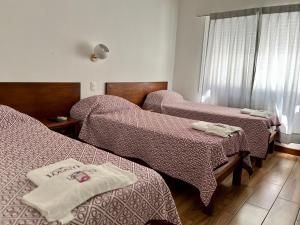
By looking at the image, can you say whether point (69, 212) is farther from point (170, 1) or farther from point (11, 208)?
point (170, 1)

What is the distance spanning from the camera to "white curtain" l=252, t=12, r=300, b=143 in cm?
344

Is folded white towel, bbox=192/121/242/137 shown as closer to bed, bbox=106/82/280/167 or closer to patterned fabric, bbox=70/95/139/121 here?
bed, bbox=106/82/280/167

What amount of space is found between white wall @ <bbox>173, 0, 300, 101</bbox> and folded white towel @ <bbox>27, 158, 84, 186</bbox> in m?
3.53

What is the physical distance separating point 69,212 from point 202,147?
1292 millimetres

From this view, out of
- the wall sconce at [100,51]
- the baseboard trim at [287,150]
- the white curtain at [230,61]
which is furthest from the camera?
the white curtain at [230,61]

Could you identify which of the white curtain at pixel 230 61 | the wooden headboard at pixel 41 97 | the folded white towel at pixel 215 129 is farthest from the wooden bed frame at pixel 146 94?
the white curtain at pixel 230 61

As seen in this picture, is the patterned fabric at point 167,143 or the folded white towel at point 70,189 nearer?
the folded white towel at point 70,189

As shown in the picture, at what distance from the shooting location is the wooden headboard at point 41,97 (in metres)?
2.28

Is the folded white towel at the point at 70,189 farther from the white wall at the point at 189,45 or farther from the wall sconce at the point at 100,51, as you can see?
the white wall at the point at 189,45

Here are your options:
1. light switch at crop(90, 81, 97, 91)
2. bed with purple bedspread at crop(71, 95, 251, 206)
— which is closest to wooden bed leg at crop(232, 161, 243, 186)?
bed with purple bedspread at crop(71, 95, 251, 206)

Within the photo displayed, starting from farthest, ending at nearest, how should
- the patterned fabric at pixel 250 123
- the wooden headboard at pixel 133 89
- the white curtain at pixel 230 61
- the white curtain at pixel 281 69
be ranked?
1. the white curtain at pixel 230 61
2. the white curtain at pixel 281 69
3. the wooden headboard at pixel 133 89
4. the patterned fabric at pixel 250 123

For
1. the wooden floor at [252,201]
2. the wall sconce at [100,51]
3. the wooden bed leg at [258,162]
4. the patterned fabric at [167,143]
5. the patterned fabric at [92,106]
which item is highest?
the wall sconce at [100,51]

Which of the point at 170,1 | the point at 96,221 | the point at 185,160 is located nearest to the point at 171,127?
the point at 185,160

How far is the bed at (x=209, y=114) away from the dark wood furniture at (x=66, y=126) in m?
0.77
